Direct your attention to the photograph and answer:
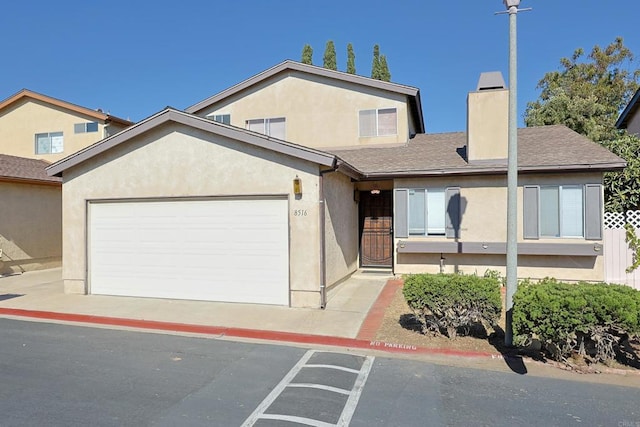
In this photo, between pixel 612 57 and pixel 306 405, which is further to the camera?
pixel 612 57

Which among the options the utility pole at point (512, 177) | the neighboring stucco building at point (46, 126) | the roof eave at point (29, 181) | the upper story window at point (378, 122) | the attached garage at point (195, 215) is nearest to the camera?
the utility pole at point (512, 177)

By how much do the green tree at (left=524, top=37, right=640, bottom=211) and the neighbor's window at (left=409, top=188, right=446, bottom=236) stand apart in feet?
18.6

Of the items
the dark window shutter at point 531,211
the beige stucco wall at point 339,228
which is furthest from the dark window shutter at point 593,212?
the beige stucco wall at point 339,228

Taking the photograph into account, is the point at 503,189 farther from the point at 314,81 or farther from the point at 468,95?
the point at 314,81

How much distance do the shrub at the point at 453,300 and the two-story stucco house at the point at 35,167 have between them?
13686 mm

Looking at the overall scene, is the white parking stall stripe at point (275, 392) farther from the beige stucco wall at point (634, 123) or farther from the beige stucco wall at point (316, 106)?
the beige stucco wall at point (634, 123)

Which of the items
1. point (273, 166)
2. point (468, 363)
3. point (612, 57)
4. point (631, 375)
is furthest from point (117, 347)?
point (612, 57)

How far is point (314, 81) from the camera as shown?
1491cm

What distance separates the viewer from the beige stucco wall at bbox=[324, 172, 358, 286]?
9227 mm

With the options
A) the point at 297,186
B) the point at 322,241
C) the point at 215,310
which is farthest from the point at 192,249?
the point at 322,241

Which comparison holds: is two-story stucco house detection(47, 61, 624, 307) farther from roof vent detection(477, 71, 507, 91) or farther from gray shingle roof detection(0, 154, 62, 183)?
gray shingle roof detection(0, 154, 62, 183)

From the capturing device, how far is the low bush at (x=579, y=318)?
4.95 metres

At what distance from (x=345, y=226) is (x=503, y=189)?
4538 millimetres

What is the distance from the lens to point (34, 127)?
1991cm
